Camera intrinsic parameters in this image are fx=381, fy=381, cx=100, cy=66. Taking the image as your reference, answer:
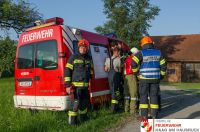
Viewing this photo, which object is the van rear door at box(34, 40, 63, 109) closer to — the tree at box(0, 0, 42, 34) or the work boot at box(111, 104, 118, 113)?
the work boot at box(111, 104, 118, 113)

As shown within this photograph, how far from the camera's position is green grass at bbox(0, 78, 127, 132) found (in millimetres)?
7710

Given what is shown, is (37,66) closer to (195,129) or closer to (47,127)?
(47,127)

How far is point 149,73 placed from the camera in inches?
326

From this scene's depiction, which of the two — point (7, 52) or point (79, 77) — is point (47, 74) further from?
point (7, 52)

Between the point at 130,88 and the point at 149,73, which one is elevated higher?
the point at 149,73

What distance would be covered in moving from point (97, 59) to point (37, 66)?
1.77m

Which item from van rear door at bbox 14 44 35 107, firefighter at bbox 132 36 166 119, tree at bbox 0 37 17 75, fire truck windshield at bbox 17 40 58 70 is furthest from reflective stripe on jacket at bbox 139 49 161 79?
tree at bbox 0 37 17 75

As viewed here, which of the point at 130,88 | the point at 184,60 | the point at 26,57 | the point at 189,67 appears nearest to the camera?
the point at 26,57

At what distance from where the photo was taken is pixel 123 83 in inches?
434

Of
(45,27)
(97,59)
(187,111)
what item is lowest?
(187,111)

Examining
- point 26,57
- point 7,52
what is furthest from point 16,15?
point 26,57

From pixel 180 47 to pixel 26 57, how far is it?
3895 cm

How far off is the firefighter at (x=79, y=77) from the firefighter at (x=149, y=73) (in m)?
1.10

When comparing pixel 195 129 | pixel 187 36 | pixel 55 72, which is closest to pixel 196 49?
pixel 187 36
